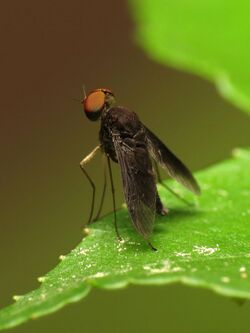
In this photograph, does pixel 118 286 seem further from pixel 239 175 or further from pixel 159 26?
pixel 159 26

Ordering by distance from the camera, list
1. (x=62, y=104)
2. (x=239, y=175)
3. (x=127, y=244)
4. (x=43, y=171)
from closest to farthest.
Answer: (x=127, y=244), (x=239, y=175), (x=43, y=171), (x=62, y=104)

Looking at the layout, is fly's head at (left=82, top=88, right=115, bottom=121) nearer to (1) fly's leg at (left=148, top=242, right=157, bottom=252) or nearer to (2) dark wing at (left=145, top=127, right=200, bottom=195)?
(2) dark wing at (left=145, top=127, right=200, bottom=195)

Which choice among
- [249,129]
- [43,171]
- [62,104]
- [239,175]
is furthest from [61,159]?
[239,175]

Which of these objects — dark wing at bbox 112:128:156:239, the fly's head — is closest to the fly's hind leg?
dark wing at bbox 112:128:156:239

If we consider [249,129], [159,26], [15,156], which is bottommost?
[249,129]

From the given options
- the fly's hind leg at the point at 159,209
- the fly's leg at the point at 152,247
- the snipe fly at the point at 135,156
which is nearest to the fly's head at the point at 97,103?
the snipe fly at the point at 135,156

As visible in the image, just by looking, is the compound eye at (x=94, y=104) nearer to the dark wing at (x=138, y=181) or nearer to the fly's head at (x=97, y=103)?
the fly's head at (x=97, y=103)

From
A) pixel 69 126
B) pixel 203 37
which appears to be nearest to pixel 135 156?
pixel 203 37
